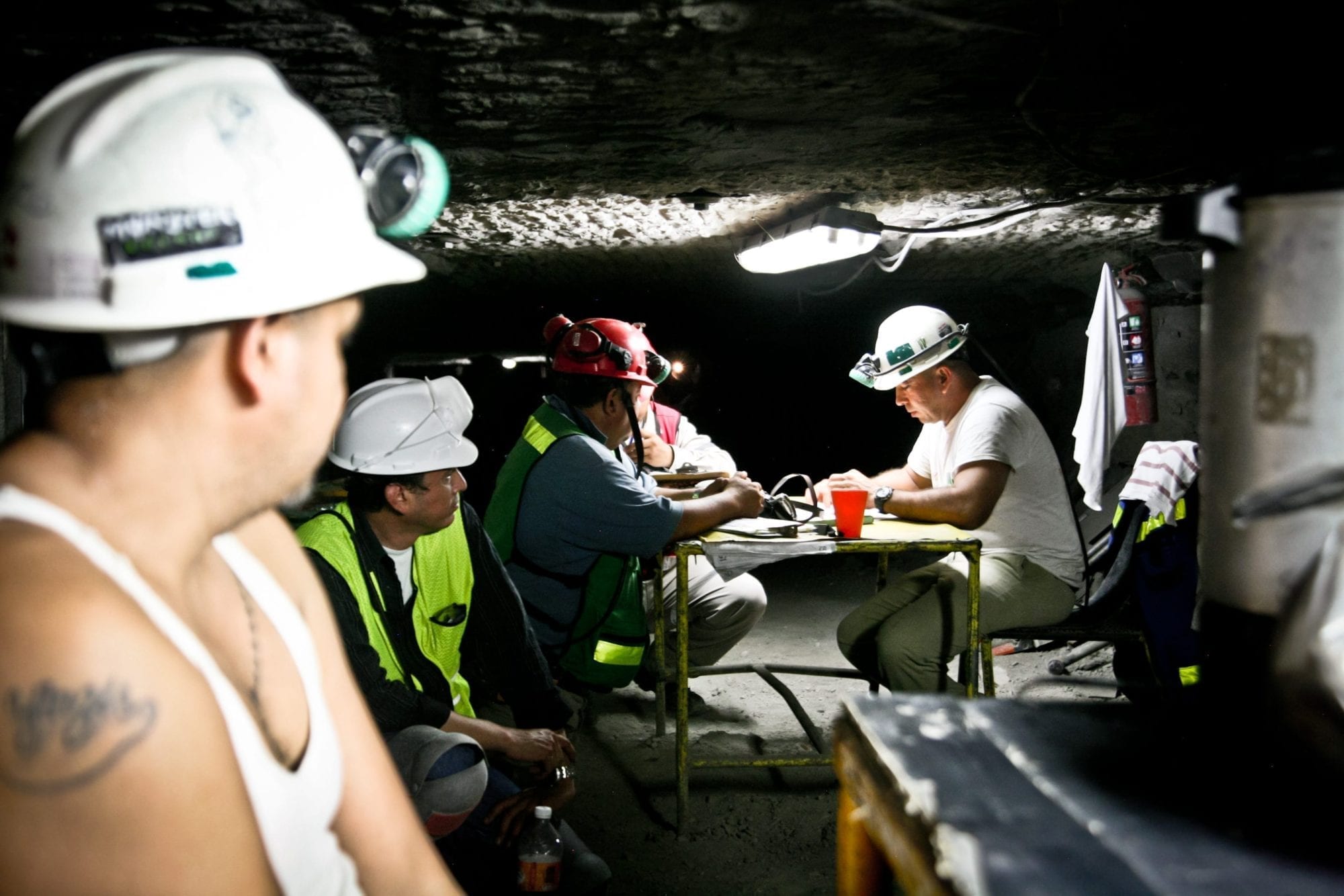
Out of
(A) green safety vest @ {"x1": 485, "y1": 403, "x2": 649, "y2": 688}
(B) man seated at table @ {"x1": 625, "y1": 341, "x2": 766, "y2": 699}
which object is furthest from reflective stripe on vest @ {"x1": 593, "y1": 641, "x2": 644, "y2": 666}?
(B) man seated at table @ {"x1": 625, "y1": 341, "x2": 766, "y2": 699}

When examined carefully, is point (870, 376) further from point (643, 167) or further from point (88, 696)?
point (88, 696)

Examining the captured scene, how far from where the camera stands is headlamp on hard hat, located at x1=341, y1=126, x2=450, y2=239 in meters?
1.55

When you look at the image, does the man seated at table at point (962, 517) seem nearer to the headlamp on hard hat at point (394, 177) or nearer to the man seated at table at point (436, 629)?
the man seated at table at point (436, 629)

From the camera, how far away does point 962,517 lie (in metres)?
4.42

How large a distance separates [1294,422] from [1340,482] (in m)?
0.08

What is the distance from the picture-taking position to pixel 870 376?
505 centimetres

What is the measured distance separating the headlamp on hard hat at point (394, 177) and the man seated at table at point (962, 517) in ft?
11.0

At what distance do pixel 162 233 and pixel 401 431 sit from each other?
6.30 feet

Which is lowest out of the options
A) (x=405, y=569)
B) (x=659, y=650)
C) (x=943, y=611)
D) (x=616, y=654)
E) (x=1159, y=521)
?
(x=659, y=650)

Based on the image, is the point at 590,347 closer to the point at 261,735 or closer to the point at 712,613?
the point at 712,613

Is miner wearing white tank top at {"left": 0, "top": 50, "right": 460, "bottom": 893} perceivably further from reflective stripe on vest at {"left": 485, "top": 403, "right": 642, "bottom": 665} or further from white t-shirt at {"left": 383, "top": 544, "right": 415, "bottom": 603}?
reflective stripe on vest at {"left": 485, "top": 403, "right": 642, "bottom": 665}

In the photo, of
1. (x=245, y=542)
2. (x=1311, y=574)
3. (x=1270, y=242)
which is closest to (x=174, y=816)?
(x=245, y=542)

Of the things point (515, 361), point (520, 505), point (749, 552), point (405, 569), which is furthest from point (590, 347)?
point (515, 361)

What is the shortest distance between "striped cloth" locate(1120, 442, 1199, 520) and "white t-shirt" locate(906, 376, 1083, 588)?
36 cm
